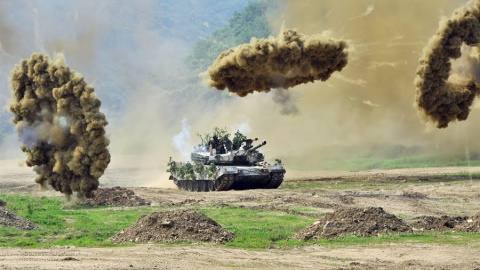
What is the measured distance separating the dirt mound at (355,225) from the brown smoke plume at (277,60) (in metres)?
12.3

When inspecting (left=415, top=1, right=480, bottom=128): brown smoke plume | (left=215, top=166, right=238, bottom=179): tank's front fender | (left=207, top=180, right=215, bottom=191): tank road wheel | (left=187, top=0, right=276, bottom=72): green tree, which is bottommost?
(left=207, top=180, right=215, bottom=191): tank road wheel

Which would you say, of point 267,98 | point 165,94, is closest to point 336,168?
point 267,98

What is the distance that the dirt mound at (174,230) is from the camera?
2620cm

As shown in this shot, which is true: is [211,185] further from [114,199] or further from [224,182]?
[114,199]

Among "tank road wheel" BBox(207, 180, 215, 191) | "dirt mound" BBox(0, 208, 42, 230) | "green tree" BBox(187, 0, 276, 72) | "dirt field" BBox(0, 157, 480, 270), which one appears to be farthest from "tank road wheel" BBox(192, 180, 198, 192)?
"green tree" BBox(187, 0, 276, 72)

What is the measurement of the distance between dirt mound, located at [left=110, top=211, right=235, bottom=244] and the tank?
1859 centimetres

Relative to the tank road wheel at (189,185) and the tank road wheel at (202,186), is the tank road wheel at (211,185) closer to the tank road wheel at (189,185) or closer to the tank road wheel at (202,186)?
the tank road wheel at (202,186)

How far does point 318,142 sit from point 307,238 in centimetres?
4698

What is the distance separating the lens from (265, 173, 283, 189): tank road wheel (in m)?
46.8

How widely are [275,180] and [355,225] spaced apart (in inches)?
792

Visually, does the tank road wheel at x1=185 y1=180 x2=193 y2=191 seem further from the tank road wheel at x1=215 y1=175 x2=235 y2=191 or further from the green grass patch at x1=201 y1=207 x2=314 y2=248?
the green grass patch at x1=201 y1=207 x2=314 y2=248

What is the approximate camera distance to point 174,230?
26.5 m

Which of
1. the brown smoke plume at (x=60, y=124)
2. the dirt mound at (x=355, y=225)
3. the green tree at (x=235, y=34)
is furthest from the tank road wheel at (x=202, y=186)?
the green tree at (x=235, y=34)

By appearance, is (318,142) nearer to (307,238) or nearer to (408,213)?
(408,213)
